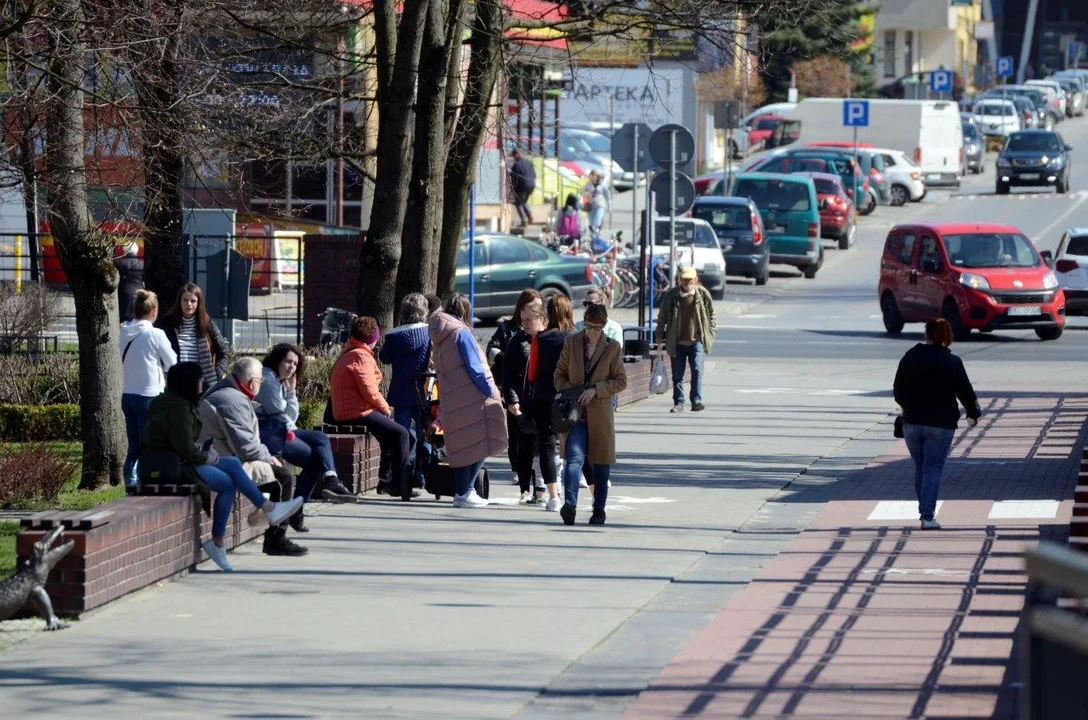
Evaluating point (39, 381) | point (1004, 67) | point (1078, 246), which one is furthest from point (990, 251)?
point (1004, 67)

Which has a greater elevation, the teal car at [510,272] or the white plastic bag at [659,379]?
the teal car at [510,272]

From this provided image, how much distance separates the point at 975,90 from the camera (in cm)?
10188

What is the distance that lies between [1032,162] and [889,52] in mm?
43495

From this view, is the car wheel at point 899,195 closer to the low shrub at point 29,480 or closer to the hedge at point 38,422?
the hedge at point 38,422

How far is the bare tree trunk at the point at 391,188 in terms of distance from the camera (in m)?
15.6

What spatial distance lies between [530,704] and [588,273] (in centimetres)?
2386

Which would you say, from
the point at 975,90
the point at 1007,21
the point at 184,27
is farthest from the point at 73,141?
the point at 1007,21

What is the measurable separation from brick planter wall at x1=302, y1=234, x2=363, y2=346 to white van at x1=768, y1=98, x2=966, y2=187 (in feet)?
122

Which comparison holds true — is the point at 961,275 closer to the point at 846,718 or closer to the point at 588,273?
the point at 588,273

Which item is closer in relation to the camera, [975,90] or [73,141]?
[73,141]

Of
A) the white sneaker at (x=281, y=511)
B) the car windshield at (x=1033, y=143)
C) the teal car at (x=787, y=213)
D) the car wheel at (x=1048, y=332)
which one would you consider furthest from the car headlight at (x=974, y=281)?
the car windshield at (x=1033, y=143)

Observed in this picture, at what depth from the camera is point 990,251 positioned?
93.8 feet

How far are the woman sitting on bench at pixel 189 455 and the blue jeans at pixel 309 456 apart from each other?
1.34 m

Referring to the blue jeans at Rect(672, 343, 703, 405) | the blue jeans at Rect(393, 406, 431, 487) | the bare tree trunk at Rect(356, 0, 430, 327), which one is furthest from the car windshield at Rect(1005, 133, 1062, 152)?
the blue jeans at Rect(393, 406, 431, 487)
